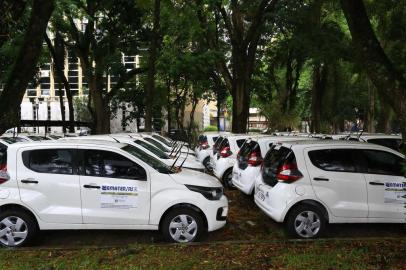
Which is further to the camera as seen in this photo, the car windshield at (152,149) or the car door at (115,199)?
the car windshield at (152,149)

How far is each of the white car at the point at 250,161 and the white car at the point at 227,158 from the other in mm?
1734

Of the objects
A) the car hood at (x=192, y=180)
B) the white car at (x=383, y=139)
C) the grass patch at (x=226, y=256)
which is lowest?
the grass patch at (x=226, y=256)

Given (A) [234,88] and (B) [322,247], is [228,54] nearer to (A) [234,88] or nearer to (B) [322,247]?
(A) [234,88]

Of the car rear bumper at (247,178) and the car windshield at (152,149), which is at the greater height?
the car windshield at (152,149)

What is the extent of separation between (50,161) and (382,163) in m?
5.25

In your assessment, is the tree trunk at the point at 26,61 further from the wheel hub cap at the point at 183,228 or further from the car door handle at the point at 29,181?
the wheel hub cap at the point at 183,228

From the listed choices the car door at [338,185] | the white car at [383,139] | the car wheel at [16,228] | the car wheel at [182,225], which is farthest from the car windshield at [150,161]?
the white car at [383,139]

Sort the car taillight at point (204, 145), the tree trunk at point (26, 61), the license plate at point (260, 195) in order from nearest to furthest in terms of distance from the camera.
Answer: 1. the tree trunk at point (26, 61)
2. the license plate at point (260, 195)
3. the car taillight at point (204, 145)

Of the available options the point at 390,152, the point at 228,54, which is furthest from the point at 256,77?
the point at 390,152

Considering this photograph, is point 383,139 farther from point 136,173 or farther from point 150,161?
point 136,173

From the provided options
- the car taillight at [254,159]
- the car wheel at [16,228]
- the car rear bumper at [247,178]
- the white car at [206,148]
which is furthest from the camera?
the white car at [206,148]

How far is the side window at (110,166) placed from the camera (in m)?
7.59

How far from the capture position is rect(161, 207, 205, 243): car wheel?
297 inches

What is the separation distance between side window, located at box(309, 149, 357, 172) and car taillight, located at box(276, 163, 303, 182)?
34 centimetres
